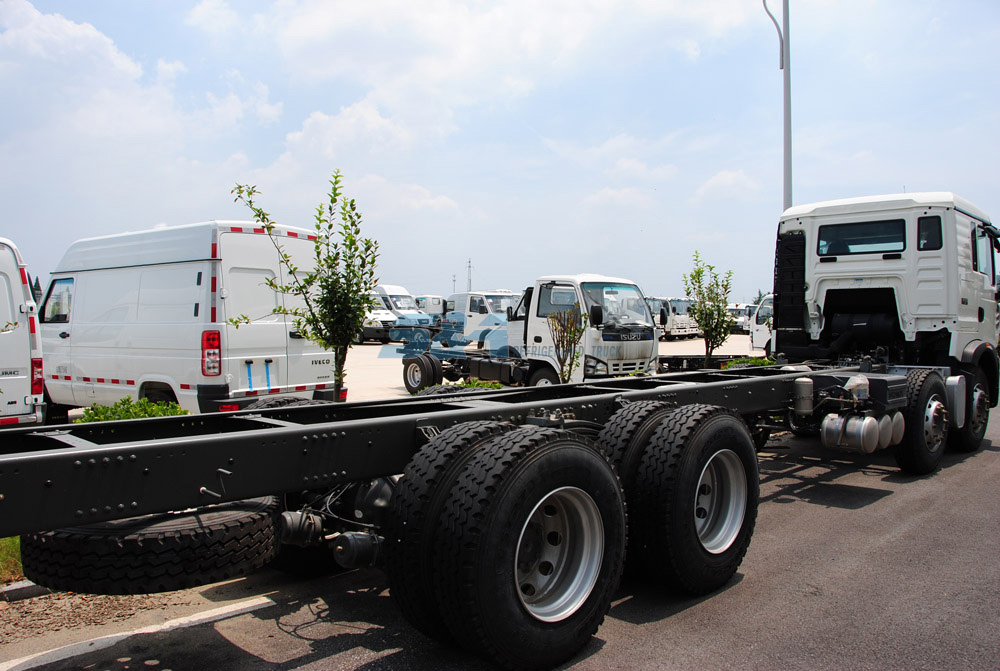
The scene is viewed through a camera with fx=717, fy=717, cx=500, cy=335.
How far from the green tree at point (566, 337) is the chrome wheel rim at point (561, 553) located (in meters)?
7.44

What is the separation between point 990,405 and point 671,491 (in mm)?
7551

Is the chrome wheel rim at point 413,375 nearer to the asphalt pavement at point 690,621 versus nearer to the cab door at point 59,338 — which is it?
the cab door at point 59,338

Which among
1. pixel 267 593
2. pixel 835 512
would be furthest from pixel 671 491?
pixel 835 512

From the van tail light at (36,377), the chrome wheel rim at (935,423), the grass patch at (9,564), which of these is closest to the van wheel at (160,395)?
the van tail light at (36,377)

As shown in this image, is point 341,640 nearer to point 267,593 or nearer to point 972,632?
point 267,593

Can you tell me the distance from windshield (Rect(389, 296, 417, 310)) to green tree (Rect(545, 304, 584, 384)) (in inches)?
1092

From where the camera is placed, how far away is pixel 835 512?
6.24m

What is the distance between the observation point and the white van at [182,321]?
8039 millimetres

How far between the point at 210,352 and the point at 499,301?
1376 centimetres

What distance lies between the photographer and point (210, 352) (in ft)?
26.1

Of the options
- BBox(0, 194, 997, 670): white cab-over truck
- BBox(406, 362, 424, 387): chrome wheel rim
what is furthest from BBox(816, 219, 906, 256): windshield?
BBox(406, 362, 424, 387): chrome wheel rim

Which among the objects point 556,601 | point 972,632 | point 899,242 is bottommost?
point 972,632

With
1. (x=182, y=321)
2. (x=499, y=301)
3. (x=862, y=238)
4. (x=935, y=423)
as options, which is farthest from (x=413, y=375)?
(x=935, y=423)

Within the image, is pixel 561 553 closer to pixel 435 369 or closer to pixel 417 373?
pixel 435 369
